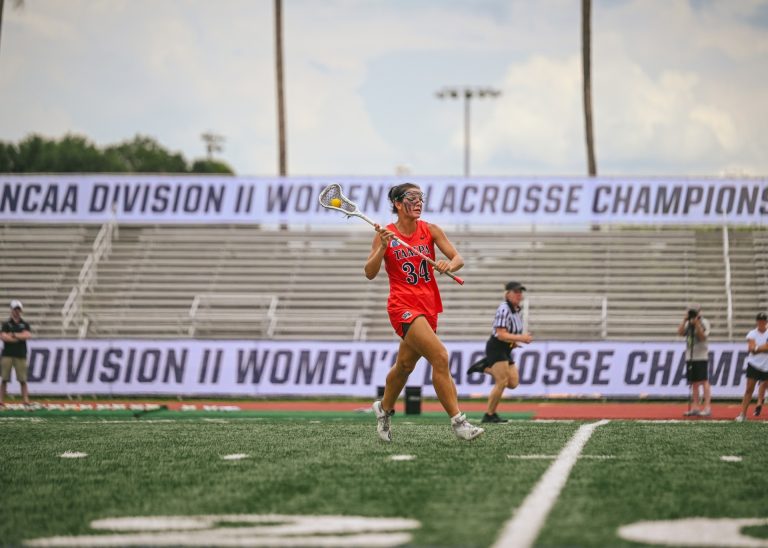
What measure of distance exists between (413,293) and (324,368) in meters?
13.0

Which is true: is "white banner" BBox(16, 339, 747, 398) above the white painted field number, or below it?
below

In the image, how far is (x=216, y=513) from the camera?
616 cm

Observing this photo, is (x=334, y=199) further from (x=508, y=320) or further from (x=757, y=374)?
(x=757, y=374)

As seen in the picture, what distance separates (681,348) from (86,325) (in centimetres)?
1175

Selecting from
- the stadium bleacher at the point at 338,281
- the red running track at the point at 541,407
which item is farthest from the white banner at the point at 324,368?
the stadium bleacher at the point at 338,281

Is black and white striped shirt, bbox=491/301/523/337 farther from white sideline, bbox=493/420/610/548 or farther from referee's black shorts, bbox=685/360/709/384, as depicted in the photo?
white sideline, bbox=493/420/610/548

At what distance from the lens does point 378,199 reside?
27.1 metres

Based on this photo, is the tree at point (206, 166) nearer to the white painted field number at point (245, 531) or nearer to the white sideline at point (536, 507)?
the white sideline at point (536, 507)

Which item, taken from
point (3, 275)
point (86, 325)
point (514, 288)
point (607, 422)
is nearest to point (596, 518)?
point (607, 422)

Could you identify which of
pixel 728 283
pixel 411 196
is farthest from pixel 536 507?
pixel 728 283

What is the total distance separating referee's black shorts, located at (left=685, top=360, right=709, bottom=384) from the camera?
17.7 metres

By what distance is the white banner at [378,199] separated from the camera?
26406 millimetres

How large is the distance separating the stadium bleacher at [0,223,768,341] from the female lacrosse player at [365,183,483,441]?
13904 mm

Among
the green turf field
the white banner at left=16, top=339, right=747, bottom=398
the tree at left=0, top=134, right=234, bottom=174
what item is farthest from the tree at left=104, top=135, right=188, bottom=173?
the green turf field
